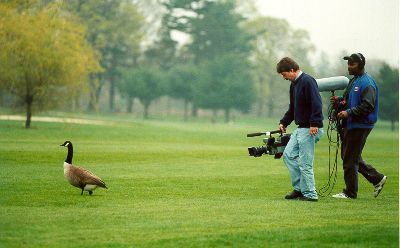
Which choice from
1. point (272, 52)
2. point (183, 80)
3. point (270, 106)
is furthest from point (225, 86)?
point (272, 52)

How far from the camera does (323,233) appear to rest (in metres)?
10.2

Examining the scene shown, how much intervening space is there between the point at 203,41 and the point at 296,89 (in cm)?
10032

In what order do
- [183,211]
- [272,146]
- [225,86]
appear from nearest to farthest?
[183,211], [272,146], [225,86]

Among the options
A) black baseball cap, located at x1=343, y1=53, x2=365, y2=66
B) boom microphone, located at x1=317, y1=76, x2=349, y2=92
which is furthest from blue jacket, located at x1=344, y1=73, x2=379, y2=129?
black baseball cap, located at x1=343, y1=53, x2=365, y2=66

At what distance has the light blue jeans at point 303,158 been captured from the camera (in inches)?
547

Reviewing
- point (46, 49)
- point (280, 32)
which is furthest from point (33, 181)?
point (280, 32)

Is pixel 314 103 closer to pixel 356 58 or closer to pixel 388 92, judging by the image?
pixel 356 58

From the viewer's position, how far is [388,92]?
298 feet

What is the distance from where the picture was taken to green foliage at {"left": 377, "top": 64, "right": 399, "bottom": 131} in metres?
89.0

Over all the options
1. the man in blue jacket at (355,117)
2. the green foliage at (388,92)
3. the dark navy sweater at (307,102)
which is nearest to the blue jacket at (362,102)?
the man in blue jacket at (355,117)

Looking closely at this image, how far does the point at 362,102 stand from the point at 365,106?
0.33 ft

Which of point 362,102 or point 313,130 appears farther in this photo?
point 362,102

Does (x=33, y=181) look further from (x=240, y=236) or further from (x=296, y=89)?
Result: (x=240, y=236)

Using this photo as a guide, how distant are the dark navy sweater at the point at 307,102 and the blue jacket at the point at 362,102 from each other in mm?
874
